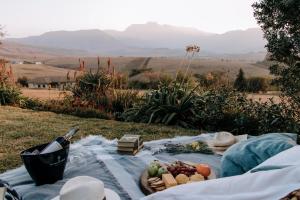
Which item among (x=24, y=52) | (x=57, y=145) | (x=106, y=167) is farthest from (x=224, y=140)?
(x=24, y=52)

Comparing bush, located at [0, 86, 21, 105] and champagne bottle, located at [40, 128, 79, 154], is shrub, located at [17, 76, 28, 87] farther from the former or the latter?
champagne bottle, located at [40, 128, 79, 154]

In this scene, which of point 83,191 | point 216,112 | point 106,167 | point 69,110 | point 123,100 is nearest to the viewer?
point 83,191

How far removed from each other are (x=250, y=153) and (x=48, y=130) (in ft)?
13.9

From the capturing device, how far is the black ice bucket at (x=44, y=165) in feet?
11.8

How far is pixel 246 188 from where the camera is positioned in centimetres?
223

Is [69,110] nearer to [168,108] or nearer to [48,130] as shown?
[48,130]

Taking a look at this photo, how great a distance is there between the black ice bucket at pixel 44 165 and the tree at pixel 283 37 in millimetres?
4125

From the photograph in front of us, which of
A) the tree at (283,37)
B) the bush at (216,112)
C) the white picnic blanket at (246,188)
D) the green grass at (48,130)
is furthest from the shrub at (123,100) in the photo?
the white picnic blanket at (246,188)

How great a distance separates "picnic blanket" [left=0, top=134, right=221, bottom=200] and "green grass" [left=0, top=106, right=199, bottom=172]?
35.1 inches

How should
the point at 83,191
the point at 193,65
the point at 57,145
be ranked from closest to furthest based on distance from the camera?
1. the point at 83,191
2. the point at 57,145
3. the point at 193,65

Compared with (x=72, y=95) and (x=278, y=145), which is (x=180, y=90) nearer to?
(x=72, y=95)

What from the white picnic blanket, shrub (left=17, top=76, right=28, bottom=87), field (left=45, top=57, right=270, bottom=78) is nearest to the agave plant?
the white picnic blanket

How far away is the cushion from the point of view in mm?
3508

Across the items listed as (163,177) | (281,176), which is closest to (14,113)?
(163,177)
